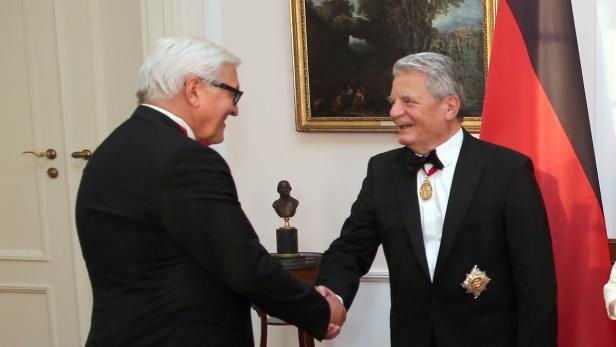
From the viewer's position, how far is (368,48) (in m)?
3.93

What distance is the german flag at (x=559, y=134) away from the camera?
9.55 ft

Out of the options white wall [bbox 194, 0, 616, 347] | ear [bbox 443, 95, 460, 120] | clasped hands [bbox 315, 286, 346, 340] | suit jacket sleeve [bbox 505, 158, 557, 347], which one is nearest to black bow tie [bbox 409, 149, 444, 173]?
ear [bbox 443, 95, 460, 120]

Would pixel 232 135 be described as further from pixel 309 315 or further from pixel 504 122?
pixel 309 315

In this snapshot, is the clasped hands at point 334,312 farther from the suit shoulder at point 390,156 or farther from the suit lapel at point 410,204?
the suit shoulder at point 390,156

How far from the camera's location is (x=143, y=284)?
2.07m

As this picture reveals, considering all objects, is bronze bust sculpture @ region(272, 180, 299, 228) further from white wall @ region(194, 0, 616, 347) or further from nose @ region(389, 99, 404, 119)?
nose @ region(389, 99, 404, 119)

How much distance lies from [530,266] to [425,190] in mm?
375

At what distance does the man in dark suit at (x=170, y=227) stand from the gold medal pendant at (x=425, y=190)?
586 mm

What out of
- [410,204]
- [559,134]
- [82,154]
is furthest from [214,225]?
[82,154]

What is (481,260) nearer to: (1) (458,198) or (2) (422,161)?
(1) (458,198)

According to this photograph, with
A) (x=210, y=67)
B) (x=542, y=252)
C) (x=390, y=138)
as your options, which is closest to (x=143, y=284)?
(x=210, y=67)

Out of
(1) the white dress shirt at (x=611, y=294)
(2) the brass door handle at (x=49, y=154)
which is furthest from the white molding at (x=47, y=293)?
(1) the white dress shirt at (x=611, y=294)

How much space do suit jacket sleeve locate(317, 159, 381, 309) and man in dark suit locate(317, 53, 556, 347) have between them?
102mm

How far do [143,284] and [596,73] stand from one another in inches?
89.3
